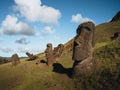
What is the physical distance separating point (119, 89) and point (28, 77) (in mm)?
18536

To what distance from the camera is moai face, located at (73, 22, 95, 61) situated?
3325cm

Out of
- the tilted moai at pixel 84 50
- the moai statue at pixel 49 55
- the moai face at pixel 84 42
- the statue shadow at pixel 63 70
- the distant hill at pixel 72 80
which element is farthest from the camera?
the moai statue at pixel 49 55

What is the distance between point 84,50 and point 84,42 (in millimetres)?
1456

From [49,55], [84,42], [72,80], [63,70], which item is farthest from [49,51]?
[72,80]

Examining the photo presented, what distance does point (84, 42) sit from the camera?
111ft

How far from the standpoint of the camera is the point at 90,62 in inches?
1270

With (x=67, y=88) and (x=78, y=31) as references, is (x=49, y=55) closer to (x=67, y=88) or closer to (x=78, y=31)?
(x=78, y=31)

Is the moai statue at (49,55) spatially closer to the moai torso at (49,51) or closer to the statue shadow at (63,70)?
the moai torso at (49,51)

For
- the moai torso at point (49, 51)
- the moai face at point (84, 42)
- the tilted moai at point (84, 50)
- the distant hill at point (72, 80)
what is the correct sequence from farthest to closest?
1. the moai torso at point (49, 51)
2. the moai face at point (84, 42)
3. the tilted moai at point (84, 50)
4. the distant hill at point (72, 80)

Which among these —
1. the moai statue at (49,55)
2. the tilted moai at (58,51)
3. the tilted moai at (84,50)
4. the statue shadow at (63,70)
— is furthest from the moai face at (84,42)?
the tilted moai at (58,51)

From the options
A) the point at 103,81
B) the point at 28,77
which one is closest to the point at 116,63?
the point at 103,81

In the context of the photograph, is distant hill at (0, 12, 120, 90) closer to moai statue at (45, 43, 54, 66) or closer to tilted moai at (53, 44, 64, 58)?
moai statue at (45, 43, 54, 66)

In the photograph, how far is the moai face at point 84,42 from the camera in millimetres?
33250

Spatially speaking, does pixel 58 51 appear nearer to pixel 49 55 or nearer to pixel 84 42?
pixel 49 55
